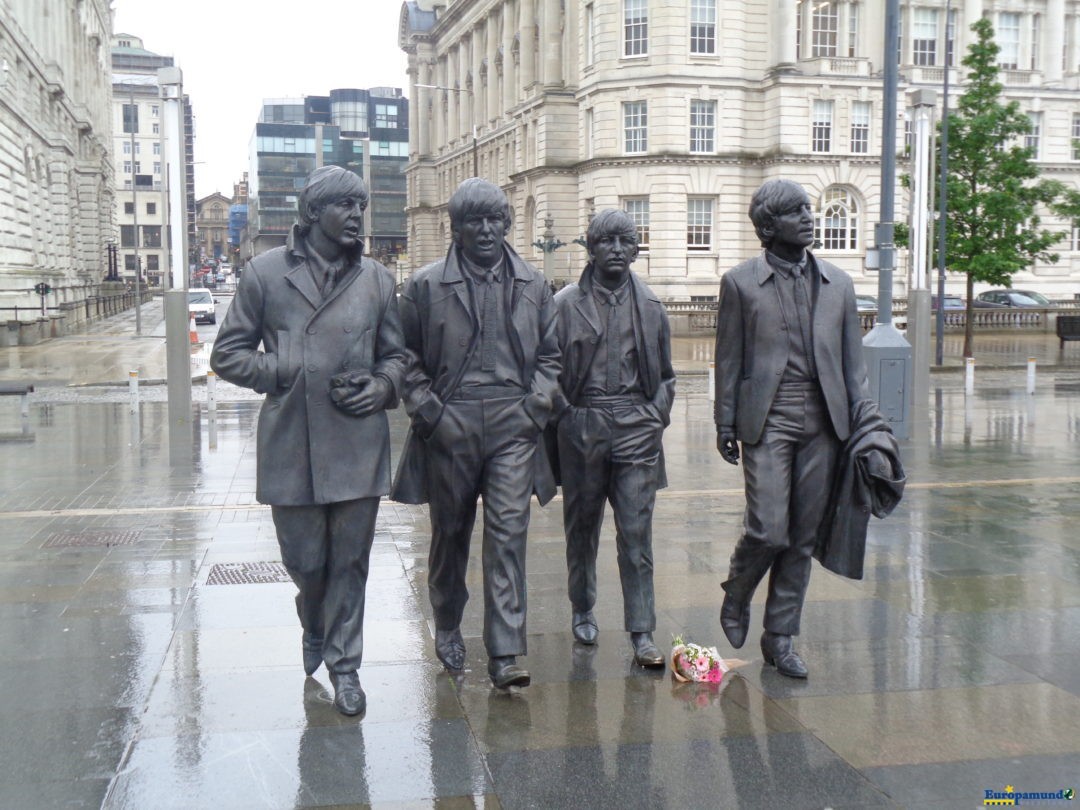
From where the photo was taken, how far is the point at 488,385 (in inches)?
216

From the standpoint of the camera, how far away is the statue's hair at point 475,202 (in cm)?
540

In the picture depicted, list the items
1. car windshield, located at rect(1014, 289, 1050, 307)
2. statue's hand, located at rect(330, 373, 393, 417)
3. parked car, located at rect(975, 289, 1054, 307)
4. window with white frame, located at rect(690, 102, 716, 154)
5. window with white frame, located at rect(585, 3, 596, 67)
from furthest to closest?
window with white frame, located at rect(585, 3, 596, 67), window with white frame, located at rect(690, 102, 716, 154), car windshield, located at rect(1014, 289, 1050, 307), parked car, located at rect(975, 289, 1054, 307), statue's hand, located at rect(330, 373, 393, 417)

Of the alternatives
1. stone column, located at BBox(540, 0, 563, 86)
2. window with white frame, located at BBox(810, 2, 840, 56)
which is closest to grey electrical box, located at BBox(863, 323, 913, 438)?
window with white frame, located at BBox(810, 2, 840, 56)

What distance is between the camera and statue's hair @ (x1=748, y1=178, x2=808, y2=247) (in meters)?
5.68

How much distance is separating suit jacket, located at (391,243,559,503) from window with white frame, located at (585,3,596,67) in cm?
5482

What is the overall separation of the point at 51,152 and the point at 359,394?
170 feet

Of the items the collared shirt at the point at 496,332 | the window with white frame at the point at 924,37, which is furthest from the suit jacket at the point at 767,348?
the window with white frame at the point at 924,37

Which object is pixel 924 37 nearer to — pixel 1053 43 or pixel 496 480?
pixel 1053 43

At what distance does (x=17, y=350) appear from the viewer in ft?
112

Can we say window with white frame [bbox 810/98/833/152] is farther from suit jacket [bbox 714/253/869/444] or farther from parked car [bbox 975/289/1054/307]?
suit jacket [bbox 714/253/869/444]

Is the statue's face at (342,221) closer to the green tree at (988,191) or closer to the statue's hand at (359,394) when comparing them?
the statue's hand at (359,394)

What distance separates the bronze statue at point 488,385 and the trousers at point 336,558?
46 centimetres

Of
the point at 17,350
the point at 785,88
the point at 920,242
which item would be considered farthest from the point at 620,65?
the point at 920,242

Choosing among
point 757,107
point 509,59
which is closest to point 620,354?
point 757,107
